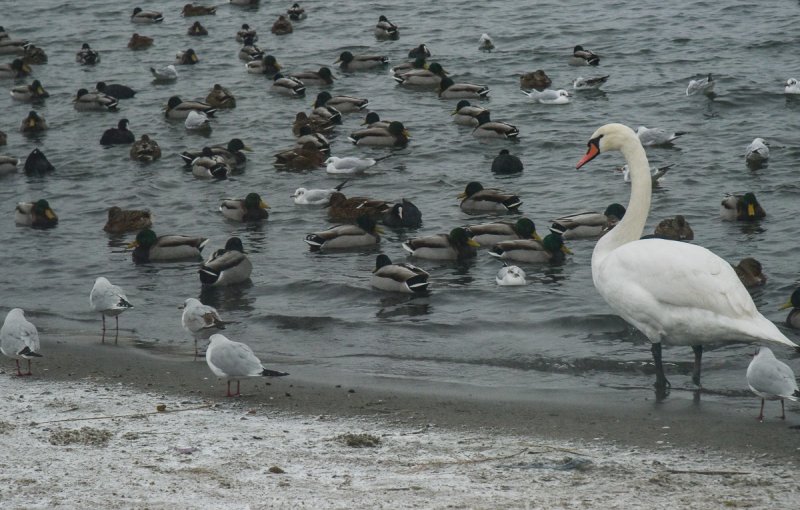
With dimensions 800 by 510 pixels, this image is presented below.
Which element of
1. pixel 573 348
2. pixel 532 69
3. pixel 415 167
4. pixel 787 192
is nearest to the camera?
pixel 573 348

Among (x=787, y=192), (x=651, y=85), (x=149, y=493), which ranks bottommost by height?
(x=149, y=493)

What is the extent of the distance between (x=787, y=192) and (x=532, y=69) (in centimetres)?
1104

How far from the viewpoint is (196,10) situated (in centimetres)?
3862

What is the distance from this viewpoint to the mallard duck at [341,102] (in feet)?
86.1

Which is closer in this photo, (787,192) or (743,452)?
(743,452)

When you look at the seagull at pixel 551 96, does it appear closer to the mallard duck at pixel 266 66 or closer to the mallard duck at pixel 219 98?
the mallard duck at pixel 219 98

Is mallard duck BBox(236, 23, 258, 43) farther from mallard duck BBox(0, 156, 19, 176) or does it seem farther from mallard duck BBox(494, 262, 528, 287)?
mallard duck BBox(494, 262, 528, 287)

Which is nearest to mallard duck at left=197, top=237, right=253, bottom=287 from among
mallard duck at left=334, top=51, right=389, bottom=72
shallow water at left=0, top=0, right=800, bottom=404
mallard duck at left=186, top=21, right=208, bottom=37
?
shallow water at left=0, top=0, right=800, bottom=404

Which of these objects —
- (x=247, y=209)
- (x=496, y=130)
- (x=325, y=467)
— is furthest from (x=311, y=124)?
(x=325, y=467)

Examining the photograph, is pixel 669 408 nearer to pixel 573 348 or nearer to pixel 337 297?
pixel 573 348

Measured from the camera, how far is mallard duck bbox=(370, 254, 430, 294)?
14.9 metres

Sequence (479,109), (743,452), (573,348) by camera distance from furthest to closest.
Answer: (479,109) < (573,348) < (743,452)

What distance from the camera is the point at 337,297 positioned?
15172mm

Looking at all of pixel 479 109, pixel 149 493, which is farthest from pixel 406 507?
pixel 479 109
